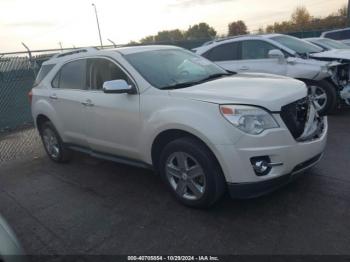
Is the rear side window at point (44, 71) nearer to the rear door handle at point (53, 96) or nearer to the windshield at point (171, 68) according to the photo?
the rear door handle at point (53, 96)

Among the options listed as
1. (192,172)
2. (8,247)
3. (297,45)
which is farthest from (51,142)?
(297,45)

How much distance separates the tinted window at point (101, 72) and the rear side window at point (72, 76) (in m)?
0.20

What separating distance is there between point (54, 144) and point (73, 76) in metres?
1.36

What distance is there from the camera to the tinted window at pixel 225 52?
8.66 metres

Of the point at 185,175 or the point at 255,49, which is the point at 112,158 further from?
the point at 255,49

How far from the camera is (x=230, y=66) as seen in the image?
28.5 feet

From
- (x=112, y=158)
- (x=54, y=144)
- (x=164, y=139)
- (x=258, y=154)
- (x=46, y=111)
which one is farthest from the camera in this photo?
(x=54, y=144)

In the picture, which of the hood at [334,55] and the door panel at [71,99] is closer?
the door panel at [71,99]

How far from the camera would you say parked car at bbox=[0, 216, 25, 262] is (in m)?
2.30

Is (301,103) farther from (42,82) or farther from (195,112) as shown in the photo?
(42,82)

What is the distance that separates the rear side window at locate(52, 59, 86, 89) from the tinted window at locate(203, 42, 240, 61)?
4.25 meters

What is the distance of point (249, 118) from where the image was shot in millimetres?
3477

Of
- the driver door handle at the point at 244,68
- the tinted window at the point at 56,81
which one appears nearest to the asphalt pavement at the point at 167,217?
the tinted window at the point at 56,81

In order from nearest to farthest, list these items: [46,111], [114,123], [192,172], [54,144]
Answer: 1. [192,172]
2. [114,123]
3. [46,111]
4. [54,144]
